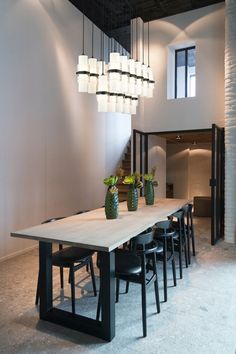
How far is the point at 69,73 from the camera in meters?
5.26

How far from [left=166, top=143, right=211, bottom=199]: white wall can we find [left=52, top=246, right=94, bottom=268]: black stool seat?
6.86m

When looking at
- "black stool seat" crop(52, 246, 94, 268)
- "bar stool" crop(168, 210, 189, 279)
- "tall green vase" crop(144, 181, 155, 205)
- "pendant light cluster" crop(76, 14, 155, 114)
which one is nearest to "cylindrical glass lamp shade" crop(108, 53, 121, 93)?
"pendant light cluster" crop(76, 14, 155, 114)

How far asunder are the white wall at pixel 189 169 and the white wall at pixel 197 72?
3.77m

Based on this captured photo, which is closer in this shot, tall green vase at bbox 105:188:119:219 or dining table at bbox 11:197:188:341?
dining table at bbox 11:197:188:341

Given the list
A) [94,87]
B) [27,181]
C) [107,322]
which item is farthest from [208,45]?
[107,322]

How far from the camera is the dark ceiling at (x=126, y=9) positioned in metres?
5.23

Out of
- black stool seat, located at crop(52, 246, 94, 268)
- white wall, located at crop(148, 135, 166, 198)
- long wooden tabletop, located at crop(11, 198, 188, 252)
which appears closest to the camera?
long wooden tabletop, located at crop(11, 198, 188, 252)

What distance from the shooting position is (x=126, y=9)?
18.5 feet

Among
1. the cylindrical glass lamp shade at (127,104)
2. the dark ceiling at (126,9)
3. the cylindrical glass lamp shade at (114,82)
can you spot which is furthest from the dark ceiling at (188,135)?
the cylindrical glass lamp shade at (114,82)

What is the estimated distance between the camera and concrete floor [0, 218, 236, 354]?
2080 mm

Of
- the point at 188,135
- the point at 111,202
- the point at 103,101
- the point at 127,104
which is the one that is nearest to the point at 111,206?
the point at 111,202

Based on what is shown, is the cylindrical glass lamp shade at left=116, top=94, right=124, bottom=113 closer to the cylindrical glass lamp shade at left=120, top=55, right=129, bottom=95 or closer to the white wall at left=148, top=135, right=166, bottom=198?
the cylindrical glass lamp shade at left=120, top=55, right=129, bottom=95

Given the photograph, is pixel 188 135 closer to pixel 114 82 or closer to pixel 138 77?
pixel 138 77

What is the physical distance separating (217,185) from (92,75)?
116 inches
